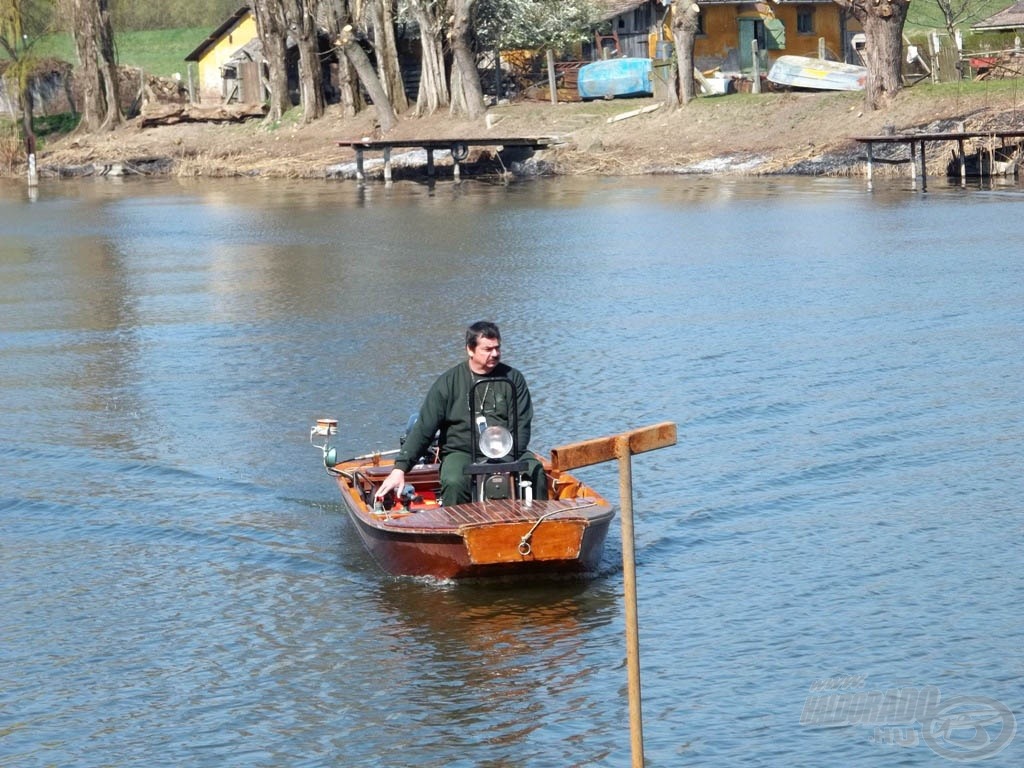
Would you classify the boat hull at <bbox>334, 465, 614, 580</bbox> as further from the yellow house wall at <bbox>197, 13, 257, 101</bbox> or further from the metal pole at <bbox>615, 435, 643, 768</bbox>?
the yellow house wall at <bbox>197, 13, 257, 101</bbox>

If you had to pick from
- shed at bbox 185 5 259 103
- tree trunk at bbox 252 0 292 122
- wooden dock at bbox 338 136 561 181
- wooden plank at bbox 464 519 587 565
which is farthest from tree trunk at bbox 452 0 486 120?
wooden plank at bbox 464 519 587 565

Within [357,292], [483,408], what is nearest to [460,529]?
[483,408]

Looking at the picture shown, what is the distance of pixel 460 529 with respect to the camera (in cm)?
989

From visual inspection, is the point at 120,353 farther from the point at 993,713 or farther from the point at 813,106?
the point at 813,106

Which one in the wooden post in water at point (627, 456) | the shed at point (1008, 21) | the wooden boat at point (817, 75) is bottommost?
the wooden post in water at point (627, 456)

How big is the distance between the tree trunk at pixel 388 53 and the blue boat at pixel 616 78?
253 inches

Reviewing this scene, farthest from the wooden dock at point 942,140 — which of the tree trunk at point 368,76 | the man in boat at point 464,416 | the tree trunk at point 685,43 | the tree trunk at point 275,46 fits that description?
the man in boat at point 464,416

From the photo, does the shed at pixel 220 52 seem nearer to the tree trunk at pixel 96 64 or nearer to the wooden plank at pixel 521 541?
the tree trunk at pixel 96 64

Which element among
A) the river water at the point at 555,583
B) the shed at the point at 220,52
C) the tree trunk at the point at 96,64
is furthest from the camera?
the shed at the point at 220,52

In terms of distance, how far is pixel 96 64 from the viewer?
65.2 metres

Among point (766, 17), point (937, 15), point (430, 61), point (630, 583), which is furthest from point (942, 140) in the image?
point (937, 15)

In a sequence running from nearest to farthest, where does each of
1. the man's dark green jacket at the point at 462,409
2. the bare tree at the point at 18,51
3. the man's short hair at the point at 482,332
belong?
the man's short hair at the point at 482,332 → the man's dark green jacket at the point at 462,409 → the bare tree at the point at 18,51

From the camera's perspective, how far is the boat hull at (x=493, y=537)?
32.6 ft

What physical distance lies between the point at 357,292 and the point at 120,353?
5554 millimetres
